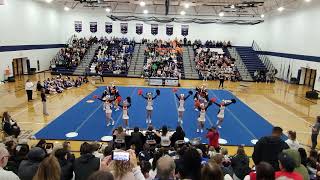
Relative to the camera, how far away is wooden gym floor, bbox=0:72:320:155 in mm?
16281

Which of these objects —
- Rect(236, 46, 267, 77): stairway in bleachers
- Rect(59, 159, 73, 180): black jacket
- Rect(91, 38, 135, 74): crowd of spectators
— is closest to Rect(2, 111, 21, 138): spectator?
Rect(59, 159, 73, 180): black jacket

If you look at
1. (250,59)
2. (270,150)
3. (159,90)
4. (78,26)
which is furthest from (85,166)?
(78,26)

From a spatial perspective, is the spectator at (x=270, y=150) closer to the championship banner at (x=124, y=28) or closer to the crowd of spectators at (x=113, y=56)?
the crowd of spectators at (x=113, y=56)

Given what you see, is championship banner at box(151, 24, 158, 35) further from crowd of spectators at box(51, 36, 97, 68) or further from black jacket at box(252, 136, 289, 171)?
black jacket at box(252, 136, 289, 171)

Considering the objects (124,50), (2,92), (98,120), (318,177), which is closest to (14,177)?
(318,177)

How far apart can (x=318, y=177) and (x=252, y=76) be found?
31925mm

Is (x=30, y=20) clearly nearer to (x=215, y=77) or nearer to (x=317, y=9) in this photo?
(x=215, y=77)

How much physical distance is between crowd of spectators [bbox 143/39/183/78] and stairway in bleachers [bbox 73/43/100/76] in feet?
25.6

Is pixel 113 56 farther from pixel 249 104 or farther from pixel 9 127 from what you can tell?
pixel 9 127

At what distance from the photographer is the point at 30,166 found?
4859 millimetres

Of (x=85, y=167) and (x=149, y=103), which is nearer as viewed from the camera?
(x=85, y=167)

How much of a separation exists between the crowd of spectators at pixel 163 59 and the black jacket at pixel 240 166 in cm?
2635

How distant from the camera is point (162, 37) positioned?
44.2 metres

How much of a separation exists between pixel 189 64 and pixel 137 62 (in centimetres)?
741
